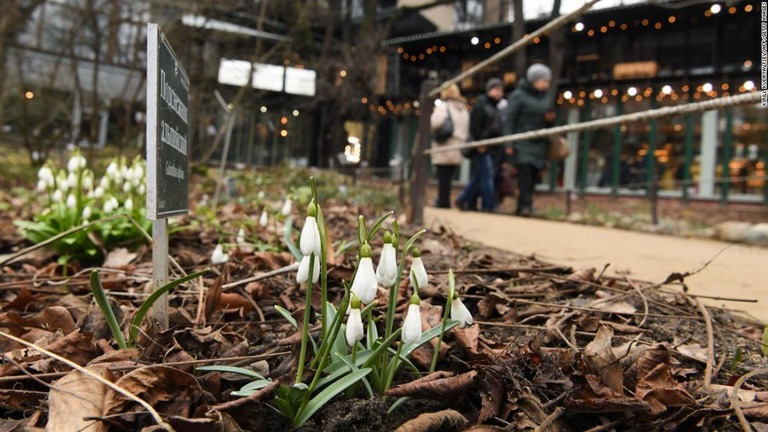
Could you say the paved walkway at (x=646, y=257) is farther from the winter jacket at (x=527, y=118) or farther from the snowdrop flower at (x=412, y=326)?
the winter jacket at (x=527, y=118)

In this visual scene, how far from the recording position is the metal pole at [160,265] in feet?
5.16

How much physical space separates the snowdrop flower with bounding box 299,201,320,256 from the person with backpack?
621 centimetres

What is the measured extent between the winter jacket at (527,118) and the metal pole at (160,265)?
20.1ft

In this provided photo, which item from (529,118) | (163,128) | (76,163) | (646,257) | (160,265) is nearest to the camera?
(163,128)

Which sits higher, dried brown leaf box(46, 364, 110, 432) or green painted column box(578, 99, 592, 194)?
green painted column box(578, 99, 592, 194)

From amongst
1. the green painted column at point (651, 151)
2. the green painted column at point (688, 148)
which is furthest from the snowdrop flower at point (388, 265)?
the green painted column at point (688, 148)

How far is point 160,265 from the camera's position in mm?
1595

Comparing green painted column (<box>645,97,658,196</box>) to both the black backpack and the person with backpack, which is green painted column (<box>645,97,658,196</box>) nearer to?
the person with backpack

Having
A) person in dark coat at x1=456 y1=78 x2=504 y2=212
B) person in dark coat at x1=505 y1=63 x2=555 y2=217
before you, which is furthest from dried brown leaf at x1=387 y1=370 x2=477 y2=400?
person in dark coat at x1=456 y1=78 x2=504 y2=212

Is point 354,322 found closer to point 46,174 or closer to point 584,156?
point 46,174

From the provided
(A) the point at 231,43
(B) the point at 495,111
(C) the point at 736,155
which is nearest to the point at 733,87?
(C) the point at 736,155

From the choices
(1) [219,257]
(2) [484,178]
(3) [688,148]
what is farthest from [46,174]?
(3) [688,148]

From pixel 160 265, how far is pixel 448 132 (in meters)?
5.95

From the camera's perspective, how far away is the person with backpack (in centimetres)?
716
